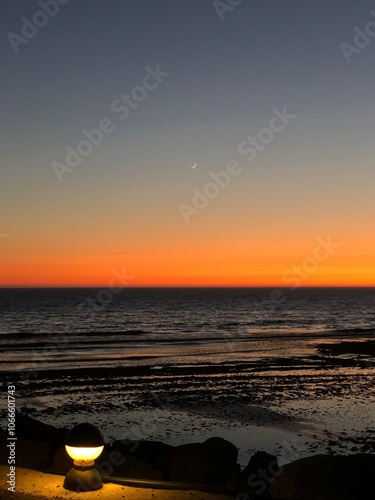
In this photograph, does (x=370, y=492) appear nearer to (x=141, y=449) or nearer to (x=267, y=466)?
(x=267, y=466)

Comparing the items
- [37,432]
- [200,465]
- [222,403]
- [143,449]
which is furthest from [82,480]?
[222,403]

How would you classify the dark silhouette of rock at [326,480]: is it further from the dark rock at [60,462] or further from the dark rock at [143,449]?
the dark rock at [143,449]

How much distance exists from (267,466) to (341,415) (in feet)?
29.1

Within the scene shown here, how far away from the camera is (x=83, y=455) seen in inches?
322

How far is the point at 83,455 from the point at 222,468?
3829 mm

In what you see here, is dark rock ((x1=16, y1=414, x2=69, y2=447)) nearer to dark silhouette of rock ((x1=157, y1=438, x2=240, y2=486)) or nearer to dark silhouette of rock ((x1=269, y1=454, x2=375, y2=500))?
dark silhouette of rock ((x1=157, y1=438, x2=240, y2=486))

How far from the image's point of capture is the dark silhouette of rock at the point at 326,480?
8.65 metres

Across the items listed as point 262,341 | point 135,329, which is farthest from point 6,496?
point 135,329

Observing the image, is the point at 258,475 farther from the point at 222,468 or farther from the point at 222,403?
the point at 222,403

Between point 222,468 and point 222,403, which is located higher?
point 222,468

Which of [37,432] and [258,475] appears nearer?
[258,475]

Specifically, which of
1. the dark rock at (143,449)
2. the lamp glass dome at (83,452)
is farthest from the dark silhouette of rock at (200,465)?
the lamp glass dome at (83,452)

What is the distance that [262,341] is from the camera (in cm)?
4781

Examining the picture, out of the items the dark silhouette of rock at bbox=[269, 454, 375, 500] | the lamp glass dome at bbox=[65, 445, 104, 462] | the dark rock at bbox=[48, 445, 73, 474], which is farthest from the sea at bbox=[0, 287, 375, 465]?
the lamp glass dome at bbox=[65, 445, 104, 462]
